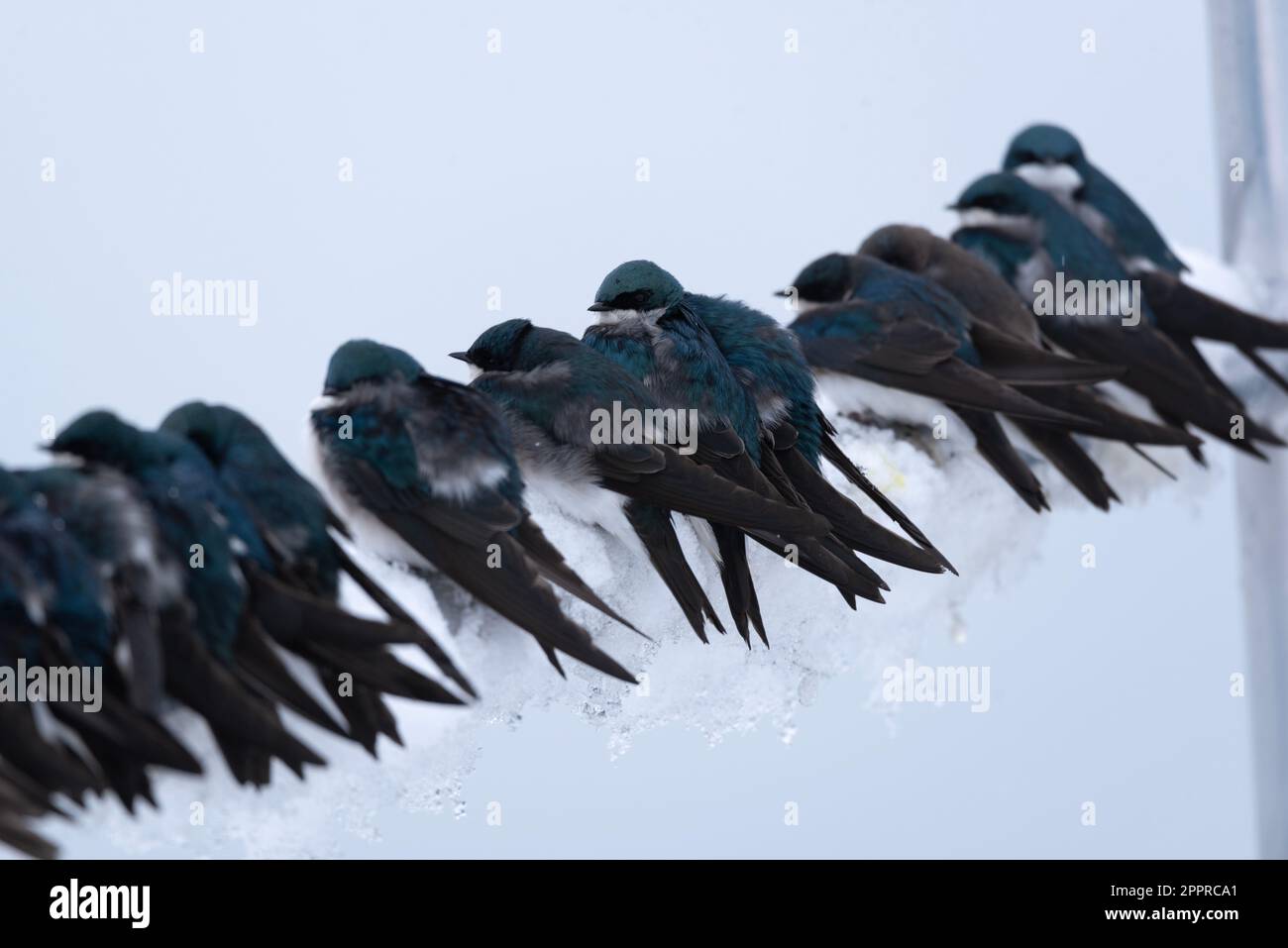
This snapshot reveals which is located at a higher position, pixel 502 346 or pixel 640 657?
pixel 502 346

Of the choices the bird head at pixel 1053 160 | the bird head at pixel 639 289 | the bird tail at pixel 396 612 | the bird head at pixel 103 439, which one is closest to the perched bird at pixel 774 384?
the bird head at pixel 639 289

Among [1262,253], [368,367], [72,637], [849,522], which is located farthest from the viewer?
[1262,253]

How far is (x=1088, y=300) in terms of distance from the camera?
169cm

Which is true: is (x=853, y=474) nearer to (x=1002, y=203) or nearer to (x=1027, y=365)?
(x=1027, y=365)

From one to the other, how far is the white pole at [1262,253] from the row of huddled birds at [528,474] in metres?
0.30

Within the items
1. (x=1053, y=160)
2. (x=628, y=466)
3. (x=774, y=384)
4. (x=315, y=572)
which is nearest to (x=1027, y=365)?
(x=774, y=384)

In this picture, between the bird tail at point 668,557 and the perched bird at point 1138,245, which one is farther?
the perched bird at point 1138,245

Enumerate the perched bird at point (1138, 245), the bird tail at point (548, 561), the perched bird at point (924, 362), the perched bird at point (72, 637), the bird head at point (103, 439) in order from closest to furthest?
the perched bird at point (72, 637) → the bird head at point (103, 439) → the bird tail at point (548, 561) → the perched bird at point (924, 362) → the perched bird at point (1138, 245)

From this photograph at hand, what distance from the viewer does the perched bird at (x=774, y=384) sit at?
126 centimetres

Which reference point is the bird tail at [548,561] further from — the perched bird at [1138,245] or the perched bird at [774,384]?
the perched bird at [1138,245]

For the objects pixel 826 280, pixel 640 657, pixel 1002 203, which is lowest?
pixel 640 657

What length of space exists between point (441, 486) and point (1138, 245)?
110 cm

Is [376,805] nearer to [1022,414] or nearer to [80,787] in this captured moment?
[80,787]

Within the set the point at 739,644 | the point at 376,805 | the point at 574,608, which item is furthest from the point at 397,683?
the point at 739,644
